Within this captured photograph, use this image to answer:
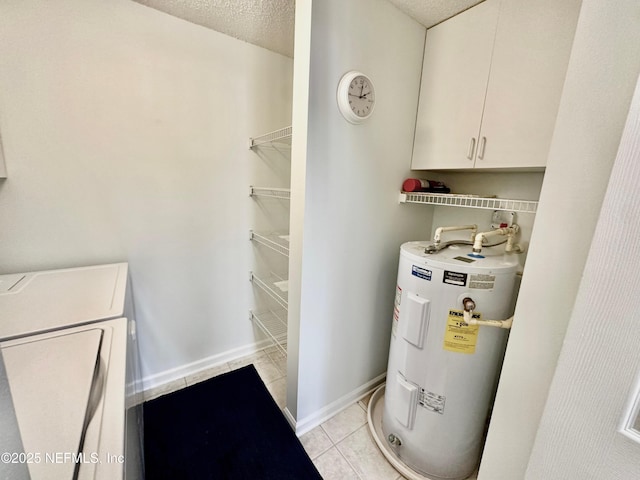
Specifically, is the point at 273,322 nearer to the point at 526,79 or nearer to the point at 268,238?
the point at 268,238

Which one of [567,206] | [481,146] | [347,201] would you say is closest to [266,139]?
[347,201]

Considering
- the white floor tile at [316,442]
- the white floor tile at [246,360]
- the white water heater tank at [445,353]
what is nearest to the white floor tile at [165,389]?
the white floor tile at [246,360]

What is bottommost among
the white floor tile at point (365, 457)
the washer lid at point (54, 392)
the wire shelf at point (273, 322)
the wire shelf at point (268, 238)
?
the white floor tile at point (365, 457)

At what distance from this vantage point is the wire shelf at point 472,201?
1.15 meters

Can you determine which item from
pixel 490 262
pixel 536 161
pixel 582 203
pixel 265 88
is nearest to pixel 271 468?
pixel 490 262

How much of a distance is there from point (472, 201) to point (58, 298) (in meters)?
2.00

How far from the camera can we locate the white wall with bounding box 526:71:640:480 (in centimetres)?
38

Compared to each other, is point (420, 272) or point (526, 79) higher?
point (526, 79)

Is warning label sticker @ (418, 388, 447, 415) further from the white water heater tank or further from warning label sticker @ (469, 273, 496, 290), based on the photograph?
warning label sticker @ (469, 273, 496, 290)

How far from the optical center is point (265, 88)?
6.07 feet

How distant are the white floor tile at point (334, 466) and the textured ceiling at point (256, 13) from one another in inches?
97.7

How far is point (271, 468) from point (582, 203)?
5.56 feet

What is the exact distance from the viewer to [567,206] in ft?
1.68

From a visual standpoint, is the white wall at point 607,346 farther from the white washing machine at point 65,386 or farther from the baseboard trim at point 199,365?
the baseboard trim at point 199,365
